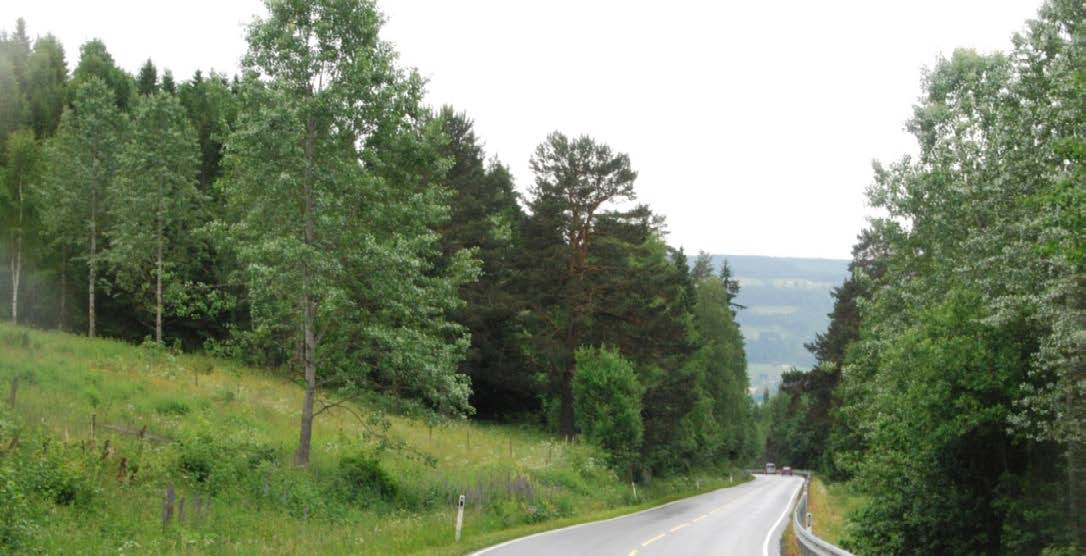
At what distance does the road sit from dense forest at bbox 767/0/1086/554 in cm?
361

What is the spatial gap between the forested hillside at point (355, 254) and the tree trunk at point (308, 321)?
70 millimetres

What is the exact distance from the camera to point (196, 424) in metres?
20.1

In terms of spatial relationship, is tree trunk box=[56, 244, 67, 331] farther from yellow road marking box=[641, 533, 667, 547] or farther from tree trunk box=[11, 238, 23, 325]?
yellow road marking box=[641, 533, 667, 547]

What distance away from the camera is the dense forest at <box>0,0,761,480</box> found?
19.7 m

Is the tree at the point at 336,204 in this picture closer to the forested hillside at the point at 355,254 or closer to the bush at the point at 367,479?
the forested hillside at the point at 355,254

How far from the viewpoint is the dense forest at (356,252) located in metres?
19.7

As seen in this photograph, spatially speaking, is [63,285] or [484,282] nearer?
[484,282]

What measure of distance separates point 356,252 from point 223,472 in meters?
6.12

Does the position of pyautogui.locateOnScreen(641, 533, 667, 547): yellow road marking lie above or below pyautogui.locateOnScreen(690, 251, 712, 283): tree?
below

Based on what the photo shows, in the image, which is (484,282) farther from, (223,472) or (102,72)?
(102,72)

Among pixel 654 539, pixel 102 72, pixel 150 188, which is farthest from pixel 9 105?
pixel 654 539

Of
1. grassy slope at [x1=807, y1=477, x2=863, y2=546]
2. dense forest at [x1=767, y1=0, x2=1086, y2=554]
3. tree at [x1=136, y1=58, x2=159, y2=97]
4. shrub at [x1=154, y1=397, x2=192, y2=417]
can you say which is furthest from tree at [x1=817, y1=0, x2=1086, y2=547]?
tree at [x1=136, y1=58, x2=159, y2=97]

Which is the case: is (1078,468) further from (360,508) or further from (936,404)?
(360,508)

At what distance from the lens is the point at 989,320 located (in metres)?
16.4
